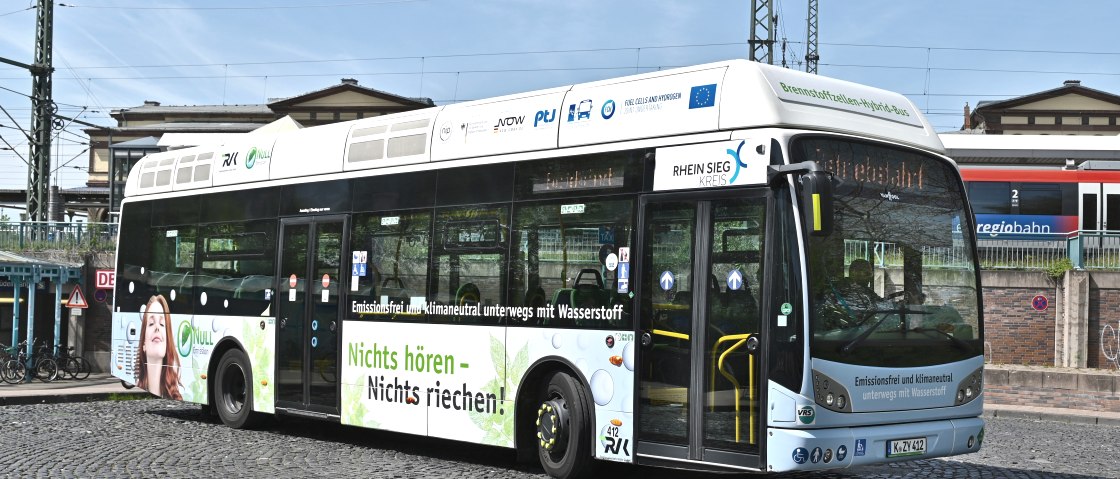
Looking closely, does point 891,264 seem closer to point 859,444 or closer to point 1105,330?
point 859,444

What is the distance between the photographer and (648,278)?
10008mm

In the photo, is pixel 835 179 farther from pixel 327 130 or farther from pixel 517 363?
pixel 327 130

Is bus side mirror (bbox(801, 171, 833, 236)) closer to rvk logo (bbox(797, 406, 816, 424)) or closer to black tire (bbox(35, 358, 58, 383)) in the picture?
rvk logo (bbox(797, 406, 816, 424))

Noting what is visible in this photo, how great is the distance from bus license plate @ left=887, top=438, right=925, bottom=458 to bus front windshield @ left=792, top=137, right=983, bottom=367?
567 millimetres

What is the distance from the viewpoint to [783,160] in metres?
9.19

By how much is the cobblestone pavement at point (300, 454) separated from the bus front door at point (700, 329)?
5.18 ft

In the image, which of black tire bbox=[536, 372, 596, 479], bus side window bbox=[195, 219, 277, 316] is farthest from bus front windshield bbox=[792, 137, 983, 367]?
bus side window bbox=[195, 219, 277, 316]

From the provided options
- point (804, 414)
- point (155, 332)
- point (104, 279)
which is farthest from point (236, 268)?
point (104, 279)

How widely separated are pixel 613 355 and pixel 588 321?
443 mm

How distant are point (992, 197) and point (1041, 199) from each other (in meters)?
1.36

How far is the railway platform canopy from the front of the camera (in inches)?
1527

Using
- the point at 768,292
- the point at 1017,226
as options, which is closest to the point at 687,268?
the point at 768,292

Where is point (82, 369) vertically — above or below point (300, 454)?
below

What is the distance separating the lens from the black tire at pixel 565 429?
413 inches
